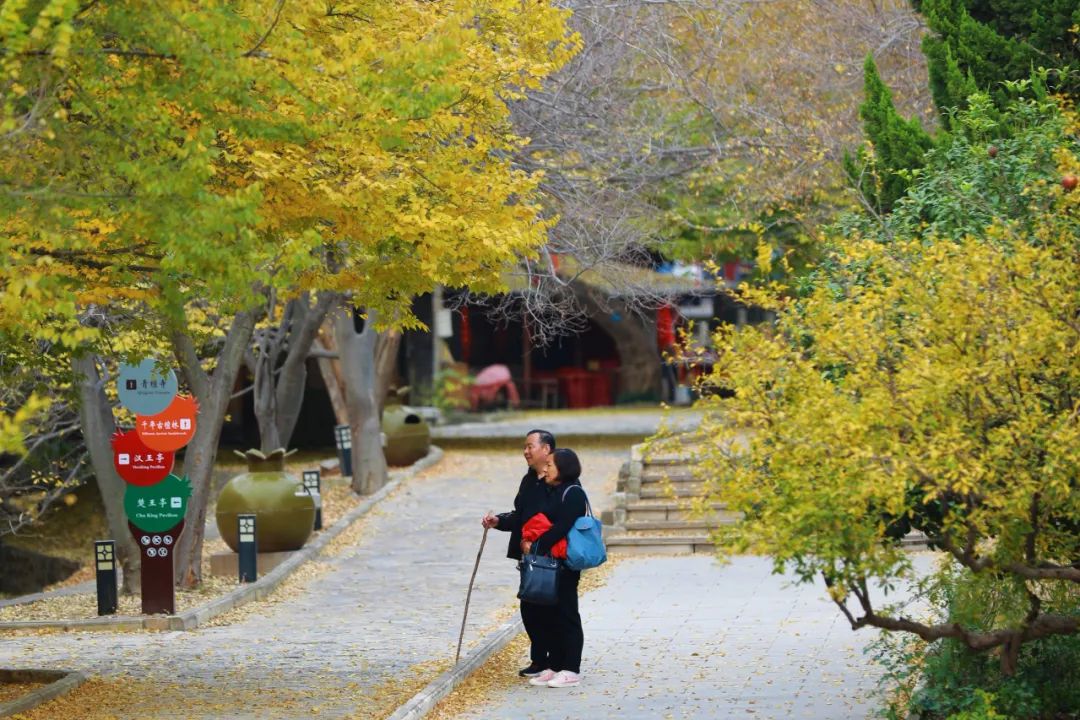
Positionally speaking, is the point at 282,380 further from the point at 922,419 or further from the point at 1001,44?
the point at 922,419

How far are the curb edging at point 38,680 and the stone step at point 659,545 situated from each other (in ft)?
28.6

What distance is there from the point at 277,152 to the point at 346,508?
1340 centimetres

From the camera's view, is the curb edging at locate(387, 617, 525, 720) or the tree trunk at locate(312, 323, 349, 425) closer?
the curb edging at locate(387, 617, 525, 720)

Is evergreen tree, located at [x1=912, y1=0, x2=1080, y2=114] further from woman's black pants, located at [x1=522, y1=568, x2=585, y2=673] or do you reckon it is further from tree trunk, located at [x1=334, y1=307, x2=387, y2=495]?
tree trunk, located at [x1=334, y1=307, x2=387, y2=495]

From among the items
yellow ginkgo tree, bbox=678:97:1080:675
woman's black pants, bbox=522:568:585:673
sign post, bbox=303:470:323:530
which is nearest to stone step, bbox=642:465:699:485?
sign post, bbox=303:470:323:530

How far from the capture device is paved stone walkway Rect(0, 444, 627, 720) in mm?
11344

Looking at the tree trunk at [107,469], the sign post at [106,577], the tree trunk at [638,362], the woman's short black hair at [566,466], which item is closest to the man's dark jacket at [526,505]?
the woman's short black hair at [566,466]

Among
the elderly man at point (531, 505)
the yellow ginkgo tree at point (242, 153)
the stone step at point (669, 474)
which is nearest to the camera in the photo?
the yellow ginkgo tree at point (242, 153)

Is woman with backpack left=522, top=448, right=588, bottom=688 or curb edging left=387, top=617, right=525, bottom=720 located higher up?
woman with backpack left=522, top=448, right=588, bottom=688

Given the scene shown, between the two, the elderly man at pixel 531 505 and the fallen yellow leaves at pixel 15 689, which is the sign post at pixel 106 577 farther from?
the elderly man at pixel 531 505

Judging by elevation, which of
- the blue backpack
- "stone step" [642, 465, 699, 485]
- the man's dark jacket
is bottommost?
"stone step" [642, 465, 699, 485]

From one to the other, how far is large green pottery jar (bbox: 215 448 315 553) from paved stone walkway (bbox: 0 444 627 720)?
2.09 feet

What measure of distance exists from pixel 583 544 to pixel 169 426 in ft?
20.4

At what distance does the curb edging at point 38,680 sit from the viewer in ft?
35.4
